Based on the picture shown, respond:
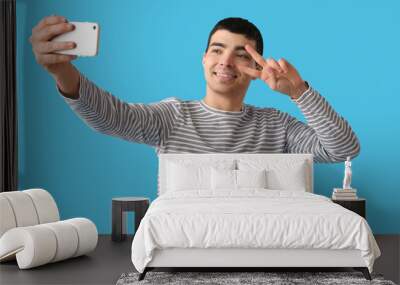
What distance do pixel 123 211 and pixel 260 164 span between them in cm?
133

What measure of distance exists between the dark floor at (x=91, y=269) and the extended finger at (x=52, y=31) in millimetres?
2301

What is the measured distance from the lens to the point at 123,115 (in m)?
3.48

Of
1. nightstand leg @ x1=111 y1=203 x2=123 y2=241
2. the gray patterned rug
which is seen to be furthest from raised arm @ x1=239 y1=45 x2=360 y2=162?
nightstand leg @ x1=111 y1=203 x2=123 y2=241

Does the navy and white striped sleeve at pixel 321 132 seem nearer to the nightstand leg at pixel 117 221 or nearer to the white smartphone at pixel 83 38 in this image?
the white smartphone at pixel 83 38

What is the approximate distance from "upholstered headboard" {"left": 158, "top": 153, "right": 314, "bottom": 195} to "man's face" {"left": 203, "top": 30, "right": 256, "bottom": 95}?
Answer: 78 centimetres

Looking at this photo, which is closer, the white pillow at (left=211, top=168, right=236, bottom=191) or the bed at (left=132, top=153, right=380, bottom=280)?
the bed at (left=132, top=153, right=380, bottom=280)

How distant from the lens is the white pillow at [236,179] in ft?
16.2

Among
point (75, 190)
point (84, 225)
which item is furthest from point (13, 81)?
point (84, 225)

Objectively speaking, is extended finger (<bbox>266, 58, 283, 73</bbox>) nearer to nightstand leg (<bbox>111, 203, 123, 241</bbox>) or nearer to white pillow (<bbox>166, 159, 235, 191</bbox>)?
white pillow (<bbox>166, 159, 235, 191</bbox>)

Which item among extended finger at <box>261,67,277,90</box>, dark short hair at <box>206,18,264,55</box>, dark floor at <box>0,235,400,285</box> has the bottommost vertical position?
dark floor at <box>0,235,400,285</box>

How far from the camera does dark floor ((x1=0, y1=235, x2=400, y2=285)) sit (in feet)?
13.3

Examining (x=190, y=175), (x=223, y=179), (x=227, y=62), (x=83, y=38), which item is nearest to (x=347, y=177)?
(x=223, y=179)

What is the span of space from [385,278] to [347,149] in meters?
0.94

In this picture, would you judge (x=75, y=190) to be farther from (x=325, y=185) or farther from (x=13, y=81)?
(x=325, y=185)
